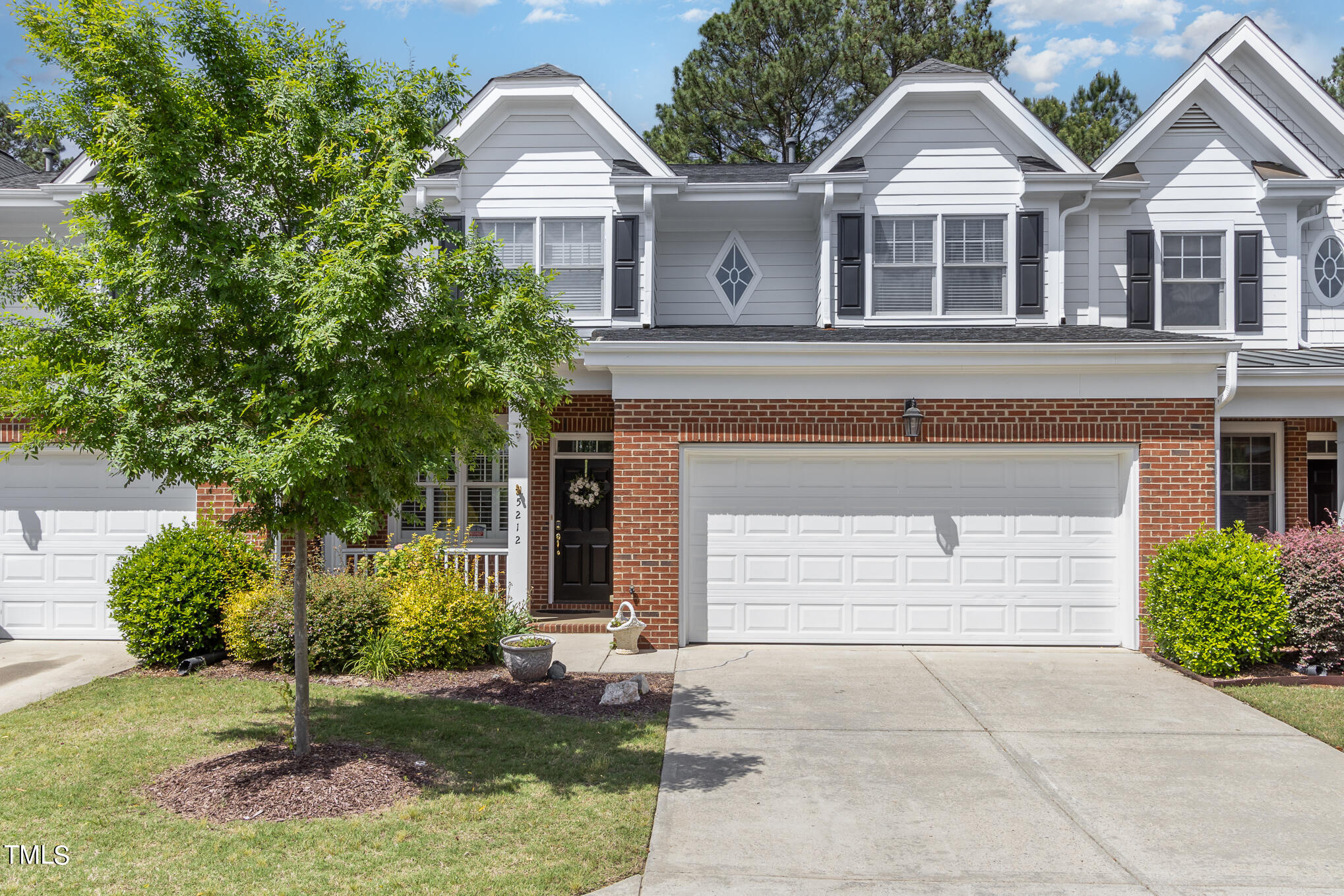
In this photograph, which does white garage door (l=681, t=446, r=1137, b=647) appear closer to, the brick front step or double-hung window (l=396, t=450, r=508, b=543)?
the brick front step

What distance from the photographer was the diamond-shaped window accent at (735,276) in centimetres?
1271

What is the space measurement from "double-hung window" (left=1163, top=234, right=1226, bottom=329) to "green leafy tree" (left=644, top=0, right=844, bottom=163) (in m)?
14.3

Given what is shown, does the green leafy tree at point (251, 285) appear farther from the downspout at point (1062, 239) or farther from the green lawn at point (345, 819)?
the downspout at point (1062, 239)

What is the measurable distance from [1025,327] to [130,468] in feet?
35.2

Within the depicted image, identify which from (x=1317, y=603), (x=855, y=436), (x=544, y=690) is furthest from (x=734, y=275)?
(x=1317, y=603)

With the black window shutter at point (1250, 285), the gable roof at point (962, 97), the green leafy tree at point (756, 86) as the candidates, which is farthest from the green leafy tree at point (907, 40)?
the black window shutter at point (1250, 285)

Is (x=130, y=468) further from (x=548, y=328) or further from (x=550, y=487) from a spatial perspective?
(x=550, y=487)

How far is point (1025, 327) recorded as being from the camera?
37.7 ft

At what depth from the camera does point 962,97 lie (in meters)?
12.1

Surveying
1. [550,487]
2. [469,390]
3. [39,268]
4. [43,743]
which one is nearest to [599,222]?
[550,487]

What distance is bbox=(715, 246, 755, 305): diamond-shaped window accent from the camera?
41.7 feet

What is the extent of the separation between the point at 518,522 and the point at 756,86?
19128 mm

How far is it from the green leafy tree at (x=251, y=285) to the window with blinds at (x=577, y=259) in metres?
6.34

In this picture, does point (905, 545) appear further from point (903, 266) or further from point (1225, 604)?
point (903, 266)
